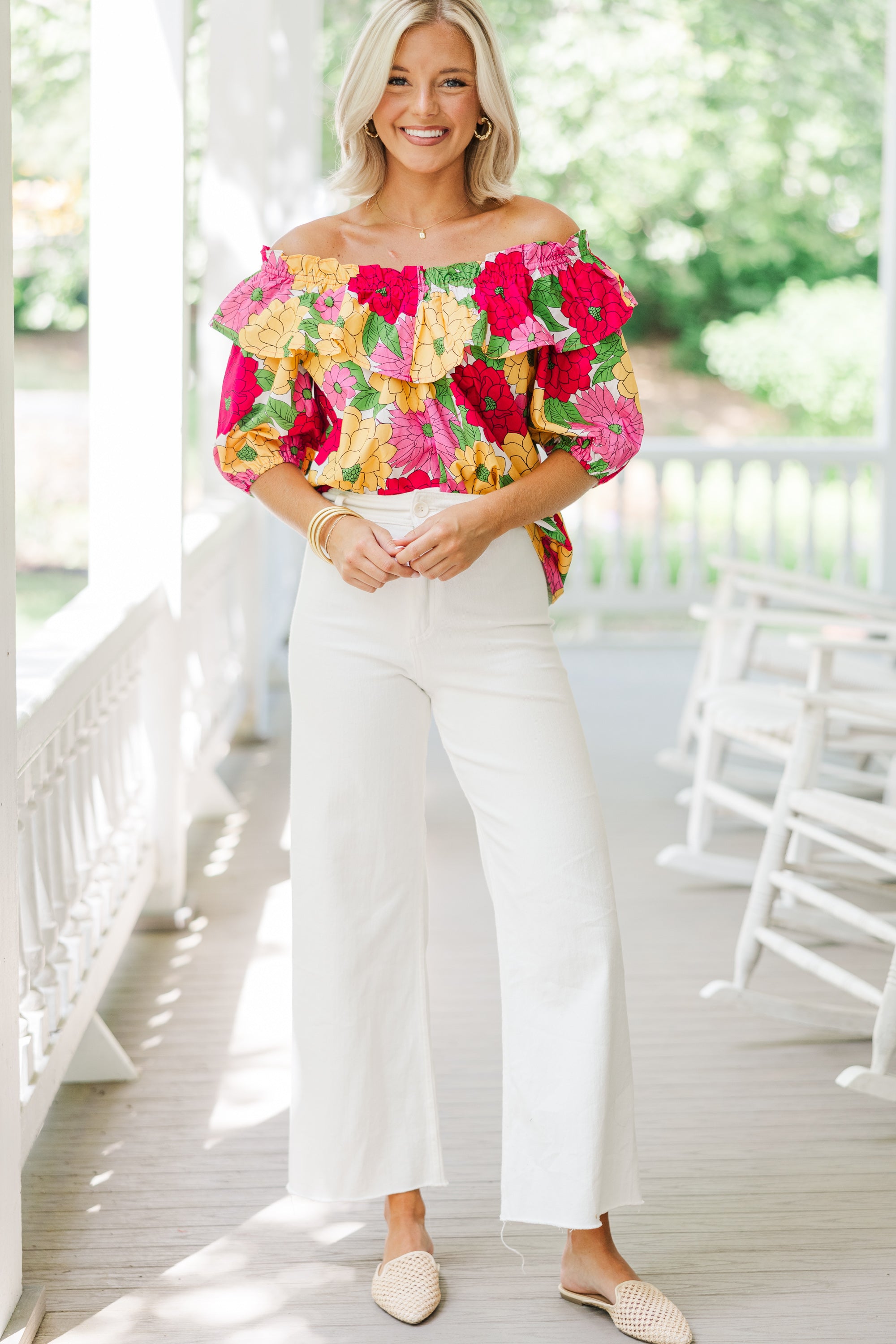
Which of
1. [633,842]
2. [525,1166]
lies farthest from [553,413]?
[633,842]

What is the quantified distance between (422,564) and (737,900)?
85.5 inches

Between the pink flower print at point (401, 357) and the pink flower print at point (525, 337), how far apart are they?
0.12 meters

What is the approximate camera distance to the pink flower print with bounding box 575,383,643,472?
1.87 metres

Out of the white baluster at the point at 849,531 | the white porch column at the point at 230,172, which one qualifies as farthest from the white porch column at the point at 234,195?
the white baluster at the point at 849,531

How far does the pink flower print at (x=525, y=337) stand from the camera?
179cm

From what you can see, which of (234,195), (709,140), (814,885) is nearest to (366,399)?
(814,885)

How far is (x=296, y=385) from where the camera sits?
187 centimetres

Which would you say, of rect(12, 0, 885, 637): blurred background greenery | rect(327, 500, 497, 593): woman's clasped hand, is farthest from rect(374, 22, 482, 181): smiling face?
rect(12, 0, 885, 637): blurred background greenery

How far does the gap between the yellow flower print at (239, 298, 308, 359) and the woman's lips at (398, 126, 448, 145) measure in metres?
0.25

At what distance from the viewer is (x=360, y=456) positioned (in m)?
1.82

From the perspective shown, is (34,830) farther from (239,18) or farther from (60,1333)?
(239,18)

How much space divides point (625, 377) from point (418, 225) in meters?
0.33

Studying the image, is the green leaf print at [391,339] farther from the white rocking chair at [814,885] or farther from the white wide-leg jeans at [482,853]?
the white rocking chair at [814,885]

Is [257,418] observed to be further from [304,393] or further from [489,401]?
[489,401]
